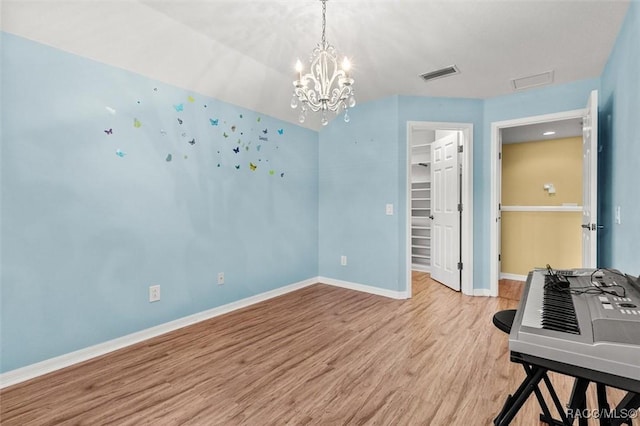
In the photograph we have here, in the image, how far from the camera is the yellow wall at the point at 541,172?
4.44m

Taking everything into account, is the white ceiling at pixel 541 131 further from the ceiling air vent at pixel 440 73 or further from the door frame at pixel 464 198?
the ceiling air vent at pixel 440 73

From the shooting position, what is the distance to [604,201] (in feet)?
9.48

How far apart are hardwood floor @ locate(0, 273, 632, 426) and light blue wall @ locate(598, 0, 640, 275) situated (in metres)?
1.10

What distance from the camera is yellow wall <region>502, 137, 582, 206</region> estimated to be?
4.44 meters

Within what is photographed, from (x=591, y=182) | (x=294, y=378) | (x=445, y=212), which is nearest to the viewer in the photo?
(x=294, y=378)

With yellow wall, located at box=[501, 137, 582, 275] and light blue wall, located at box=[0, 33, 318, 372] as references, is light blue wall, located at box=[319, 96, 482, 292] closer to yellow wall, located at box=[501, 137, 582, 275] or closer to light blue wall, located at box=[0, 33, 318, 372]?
light blue wall, located at box=[0, 33, 318, 372]

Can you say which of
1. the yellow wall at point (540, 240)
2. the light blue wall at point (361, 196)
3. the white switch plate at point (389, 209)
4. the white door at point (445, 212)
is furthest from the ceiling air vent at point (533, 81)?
the yellow wall at point (540, 240)

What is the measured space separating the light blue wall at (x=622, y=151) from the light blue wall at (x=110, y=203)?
10.5 ft

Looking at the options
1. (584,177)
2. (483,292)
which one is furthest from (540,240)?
(584,177)

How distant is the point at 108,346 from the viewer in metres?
2.45

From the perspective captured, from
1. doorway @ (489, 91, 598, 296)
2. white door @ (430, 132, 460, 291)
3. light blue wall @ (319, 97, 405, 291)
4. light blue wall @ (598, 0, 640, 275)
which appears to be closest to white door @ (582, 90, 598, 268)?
doorway @ (489, 91, 598, 296)

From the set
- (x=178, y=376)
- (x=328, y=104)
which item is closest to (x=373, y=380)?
(x=178, y=376)

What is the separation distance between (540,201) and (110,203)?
5343 mm

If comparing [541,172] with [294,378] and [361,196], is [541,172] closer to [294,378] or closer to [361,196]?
[361,196]
